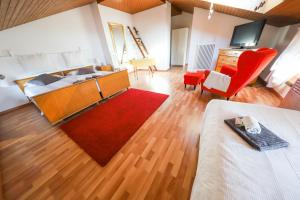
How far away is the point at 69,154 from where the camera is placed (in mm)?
1508

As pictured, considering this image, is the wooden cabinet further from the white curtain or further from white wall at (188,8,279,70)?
white wall at (188,8,279,70)

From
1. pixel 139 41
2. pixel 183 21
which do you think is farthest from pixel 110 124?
pixel 183 21

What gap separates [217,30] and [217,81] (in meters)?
2.99

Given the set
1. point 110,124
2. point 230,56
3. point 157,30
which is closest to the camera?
point 110,124

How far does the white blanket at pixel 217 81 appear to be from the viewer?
2119mm

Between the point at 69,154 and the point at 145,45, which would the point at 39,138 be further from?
the point at 145,45

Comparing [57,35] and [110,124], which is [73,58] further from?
[110,124]

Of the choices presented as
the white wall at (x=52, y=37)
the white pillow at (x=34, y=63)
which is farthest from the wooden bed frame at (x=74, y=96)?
the white wall at (x=52, y=37)

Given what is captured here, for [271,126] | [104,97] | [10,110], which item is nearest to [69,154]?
[104,97]

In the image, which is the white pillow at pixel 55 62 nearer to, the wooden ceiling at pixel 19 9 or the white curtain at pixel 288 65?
the wooden ceiling at pixel 19 9

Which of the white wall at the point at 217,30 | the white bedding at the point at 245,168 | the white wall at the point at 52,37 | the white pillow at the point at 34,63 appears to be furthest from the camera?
the white wall at the point at 217,30

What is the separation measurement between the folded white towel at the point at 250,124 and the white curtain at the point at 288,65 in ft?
8.48

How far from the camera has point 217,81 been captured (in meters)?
2.24

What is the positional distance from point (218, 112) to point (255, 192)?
61 centimetres
